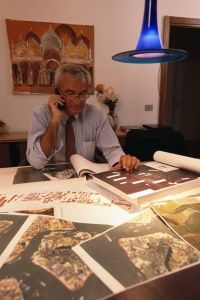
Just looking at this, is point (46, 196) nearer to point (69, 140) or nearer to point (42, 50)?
point (69, 140)

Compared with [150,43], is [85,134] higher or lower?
lower

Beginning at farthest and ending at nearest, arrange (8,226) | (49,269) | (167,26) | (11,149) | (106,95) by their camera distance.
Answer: (167,26) → (106,95) → (11,149) → (8,226) → (49,269)

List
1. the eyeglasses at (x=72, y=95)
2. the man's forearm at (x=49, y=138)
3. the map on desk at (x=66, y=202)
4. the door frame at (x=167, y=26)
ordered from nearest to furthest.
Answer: the map on desk at (x=66, y=202) < the man's forearm at (x=49, y=138) < the eyeglasses at (x=72, y=95) < the door frame at (x=167, y=26)

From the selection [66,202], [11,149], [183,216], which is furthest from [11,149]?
[183,216]

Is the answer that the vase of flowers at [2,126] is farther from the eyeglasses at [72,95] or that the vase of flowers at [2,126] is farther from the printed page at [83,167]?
the printed page at [83,167]

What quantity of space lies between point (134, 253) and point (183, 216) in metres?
0.21

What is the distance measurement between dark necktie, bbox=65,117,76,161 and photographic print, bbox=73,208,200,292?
831 millimetres

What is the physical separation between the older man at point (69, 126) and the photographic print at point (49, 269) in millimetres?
617

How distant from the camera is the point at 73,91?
1315 millimetres

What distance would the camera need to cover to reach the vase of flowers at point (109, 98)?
2.48 m

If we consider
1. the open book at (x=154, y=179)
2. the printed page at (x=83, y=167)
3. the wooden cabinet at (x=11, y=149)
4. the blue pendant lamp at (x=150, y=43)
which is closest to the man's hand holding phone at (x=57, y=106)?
the printed page at (x=83, y=167)

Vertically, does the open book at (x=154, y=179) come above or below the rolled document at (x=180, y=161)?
below

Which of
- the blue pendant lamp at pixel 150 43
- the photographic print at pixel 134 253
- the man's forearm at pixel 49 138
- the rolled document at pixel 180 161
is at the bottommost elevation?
the photographic print at pixel 134 253

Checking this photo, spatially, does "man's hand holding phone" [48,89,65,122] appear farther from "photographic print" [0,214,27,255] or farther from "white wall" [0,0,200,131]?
"white wall" [0,0,200,131]
